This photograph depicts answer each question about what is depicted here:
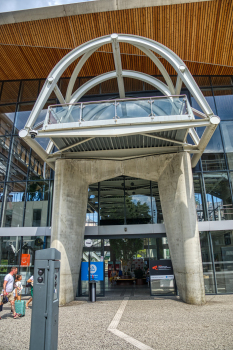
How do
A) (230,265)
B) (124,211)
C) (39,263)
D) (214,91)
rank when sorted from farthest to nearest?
(214,91), (124,211), (230,265), (39,263)

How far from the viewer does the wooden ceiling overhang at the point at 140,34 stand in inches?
548

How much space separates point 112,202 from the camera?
14797 millimetres

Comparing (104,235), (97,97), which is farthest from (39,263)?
(97,97)

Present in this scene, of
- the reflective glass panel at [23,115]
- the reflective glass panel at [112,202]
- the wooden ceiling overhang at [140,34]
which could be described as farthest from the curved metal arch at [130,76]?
the reflective glass panel at [112,202]

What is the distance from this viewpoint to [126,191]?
15.1m

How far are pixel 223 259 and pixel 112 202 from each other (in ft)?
21.3

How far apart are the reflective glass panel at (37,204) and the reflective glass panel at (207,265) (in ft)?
28.3

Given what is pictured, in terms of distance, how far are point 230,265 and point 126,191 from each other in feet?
21.7

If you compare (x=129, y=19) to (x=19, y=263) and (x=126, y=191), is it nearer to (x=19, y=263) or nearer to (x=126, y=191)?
(x=126, y=191)

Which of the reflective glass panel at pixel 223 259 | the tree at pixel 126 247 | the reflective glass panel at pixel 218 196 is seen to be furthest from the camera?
the tree at pixel 126 247

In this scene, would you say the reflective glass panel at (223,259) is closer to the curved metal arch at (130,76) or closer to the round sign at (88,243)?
the round sign at (88,243)

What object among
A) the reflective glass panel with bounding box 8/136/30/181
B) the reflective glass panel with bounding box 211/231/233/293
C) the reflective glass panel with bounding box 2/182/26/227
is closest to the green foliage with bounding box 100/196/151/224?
the reflective glass panel with bounding box 211/231/233/293

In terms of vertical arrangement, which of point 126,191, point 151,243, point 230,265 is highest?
point 126,191

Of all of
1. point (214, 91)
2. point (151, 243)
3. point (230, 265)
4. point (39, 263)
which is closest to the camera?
point (39, 263)
